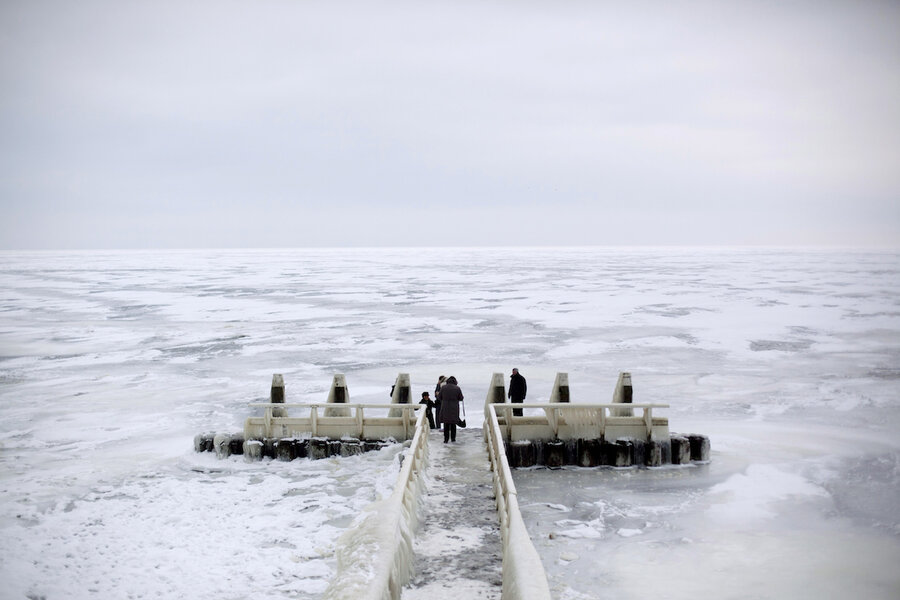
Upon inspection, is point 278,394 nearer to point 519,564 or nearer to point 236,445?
point 236,445

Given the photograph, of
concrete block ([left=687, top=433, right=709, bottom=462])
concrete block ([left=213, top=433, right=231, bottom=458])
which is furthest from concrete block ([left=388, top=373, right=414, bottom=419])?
concrete block ([left=687, top=433, right=709, bottom=462])

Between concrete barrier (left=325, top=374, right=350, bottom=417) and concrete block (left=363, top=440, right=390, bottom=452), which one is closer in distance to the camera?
concrete block (left=363, top=440, right=390, bottom=452)

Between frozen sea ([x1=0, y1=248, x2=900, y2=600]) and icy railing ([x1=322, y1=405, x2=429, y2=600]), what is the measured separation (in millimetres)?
2484

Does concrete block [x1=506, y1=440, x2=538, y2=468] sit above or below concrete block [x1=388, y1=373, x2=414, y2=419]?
below

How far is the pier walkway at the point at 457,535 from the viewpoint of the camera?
846 centimetres

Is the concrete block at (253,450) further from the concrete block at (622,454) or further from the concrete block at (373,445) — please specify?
the concrete block at (622,454)

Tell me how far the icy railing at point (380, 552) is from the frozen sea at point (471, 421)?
2.48 m

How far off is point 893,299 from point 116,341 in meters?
54.7

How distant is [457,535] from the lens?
10.1 m

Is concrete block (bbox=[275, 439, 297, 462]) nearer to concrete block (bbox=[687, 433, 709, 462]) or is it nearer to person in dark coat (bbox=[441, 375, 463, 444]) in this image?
person in dark coat (bbox=[441, 375, 463, 444])

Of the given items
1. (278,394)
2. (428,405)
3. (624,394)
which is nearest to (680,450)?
(624,394)

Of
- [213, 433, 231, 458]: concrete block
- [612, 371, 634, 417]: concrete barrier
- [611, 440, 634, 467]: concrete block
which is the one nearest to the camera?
[611, 440, 634, 467]: concrete block

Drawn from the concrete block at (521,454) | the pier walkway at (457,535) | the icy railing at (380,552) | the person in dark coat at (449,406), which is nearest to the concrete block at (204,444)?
the person in dark coat at (449,406)

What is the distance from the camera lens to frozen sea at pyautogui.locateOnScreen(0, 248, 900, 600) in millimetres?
11688
